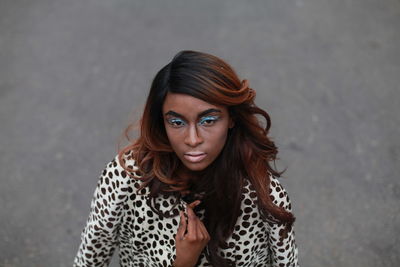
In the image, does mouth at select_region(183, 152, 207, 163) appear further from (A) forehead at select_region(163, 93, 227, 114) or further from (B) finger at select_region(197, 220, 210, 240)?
(B) finger at select_region(197, 220, 210, 240)

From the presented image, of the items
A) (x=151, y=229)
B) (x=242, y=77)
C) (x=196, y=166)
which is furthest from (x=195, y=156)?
(x=242, y=77)

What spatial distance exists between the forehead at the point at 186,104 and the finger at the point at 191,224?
43cm

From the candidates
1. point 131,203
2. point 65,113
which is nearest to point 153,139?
point 131,203

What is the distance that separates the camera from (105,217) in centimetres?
228

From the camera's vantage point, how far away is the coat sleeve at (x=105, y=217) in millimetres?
2212

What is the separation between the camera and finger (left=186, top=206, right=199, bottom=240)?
2.10 m

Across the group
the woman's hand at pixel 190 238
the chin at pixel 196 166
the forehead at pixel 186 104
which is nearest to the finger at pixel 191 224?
the woman's hand at pixel 190 238

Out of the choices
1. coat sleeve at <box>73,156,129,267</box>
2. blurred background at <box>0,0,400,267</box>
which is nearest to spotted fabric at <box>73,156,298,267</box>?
coat sleeve at <box>73,156,129,267</box>

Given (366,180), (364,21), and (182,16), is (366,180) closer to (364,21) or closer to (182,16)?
(364,21)

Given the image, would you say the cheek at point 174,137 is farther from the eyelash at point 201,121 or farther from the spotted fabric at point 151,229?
the spotted fabric at point 151,229

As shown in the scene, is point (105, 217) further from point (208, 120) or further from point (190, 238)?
point (208, 120)

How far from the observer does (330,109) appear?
5.02 m

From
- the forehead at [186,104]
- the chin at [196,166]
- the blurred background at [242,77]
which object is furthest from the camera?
the blurred background at [242,77]

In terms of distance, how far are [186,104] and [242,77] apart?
3538mm
